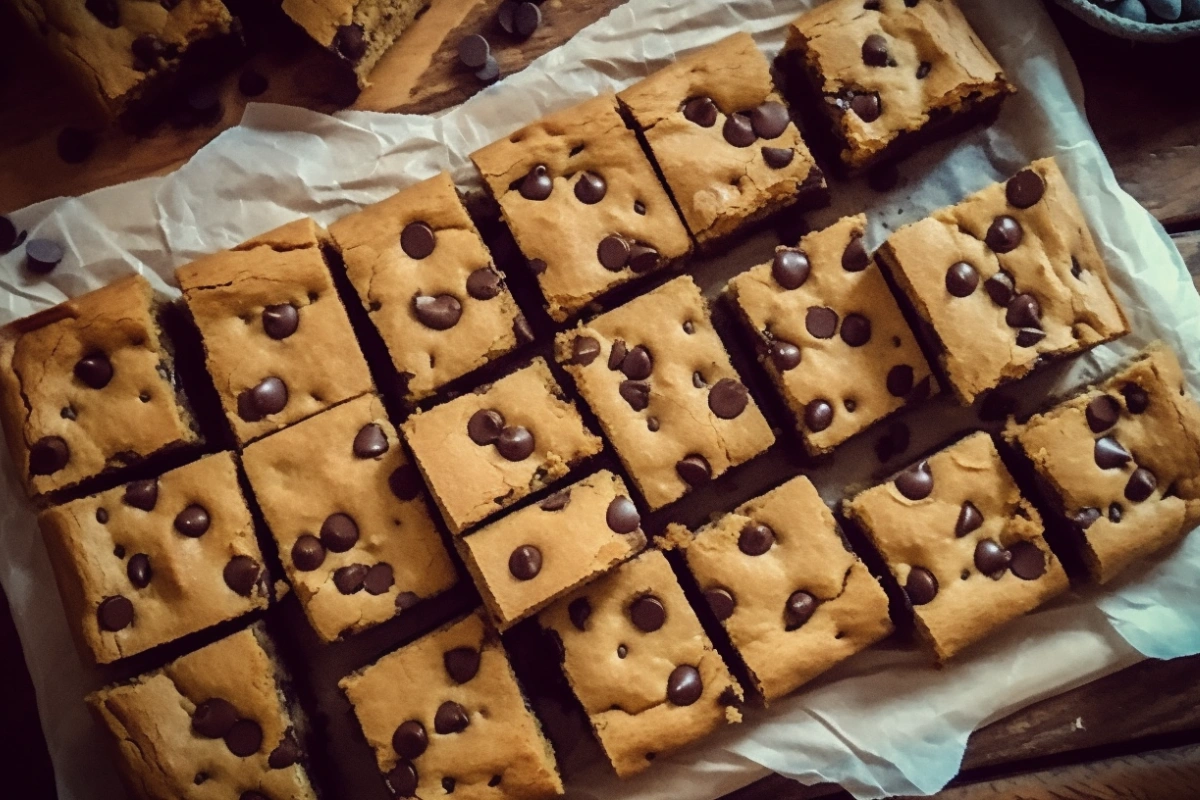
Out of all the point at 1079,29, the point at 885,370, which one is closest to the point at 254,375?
the point at 885,370

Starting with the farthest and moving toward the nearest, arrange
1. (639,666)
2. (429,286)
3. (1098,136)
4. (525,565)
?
(1098,136), (429,286), (639,666), (525,565)

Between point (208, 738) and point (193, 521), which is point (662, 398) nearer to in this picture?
point (193, 521)

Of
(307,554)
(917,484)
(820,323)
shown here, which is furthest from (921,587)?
(307,554)

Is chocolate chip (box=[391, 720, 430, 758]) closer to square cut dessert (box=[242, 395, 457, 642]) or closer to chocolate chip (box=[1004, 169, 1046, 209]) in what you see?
square cut dessert (box=[242, 395, 457, 642])

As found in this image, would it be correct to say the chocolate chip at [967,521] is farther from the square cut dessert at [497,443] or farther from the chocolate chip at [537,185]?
the chocolate chip at [537,185]

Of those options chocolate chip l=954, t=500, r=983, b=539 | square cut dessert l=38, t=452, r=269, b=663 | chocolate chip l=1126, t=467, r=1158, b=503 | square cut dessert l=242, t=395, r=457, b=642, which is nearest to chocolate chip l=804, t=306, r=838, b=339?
chocolate chip l=954, t=500, r=983, b=539

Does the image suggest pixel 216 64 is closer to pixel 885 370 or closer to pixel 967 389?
pixel 885 370

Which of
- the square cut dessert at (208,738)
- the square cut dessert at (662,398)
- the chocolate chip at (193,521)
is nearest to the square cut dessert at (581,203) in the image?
the square cut dessert at (662,398)
